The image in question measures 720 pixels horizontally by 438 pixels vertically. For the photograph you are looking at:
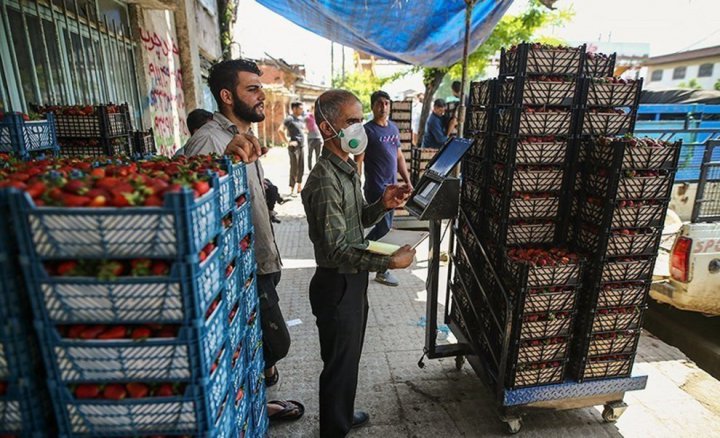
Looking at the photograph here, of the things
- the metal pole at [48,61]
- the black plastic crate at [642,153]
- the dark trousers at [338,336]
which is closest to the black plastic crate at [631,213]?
the black plastic crate at [642,153]

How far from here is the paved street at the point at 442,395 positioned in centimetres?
296

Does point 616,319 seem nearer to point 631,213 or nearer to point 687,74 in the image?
point 631,213

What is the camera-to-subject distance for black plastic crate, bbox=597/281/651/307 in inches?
112

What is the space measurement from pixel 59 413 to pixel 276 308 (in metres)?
1.65

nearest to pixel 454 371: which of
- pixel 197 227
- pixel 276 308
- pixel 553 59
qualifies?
pixel 276 308

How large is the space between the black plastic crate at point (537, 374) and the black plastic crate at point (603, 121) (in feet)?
5.40

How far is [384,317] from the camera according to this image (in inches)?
180

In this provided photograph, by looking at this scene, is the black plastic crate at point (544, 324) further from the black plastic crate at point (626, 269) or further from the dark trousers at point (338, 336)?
the dark trousers at point (338, 336)

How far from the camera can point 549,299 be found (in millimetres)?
2748

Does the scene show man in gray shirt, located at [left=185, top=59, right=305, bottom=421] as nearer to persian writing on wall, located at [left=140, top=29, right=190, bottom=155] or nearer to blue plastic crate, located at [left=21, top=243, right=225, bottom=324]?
blue plastic crate, located at [left=21, top=243, right=225, bottom=324]

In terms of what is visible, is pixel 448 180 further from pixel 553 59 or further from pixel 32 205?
pixel 32 205

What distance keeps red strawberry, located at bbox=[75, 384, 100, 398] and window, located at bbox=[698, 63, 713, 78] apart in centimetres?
4149

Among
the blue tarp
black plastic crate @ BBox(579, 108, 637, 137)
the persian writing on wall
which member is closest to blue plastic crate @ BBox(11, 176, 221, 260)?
black plastic crate @ BBox(579, 108, 637, 137)

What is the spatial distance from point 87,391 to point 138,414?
0.18 meters
